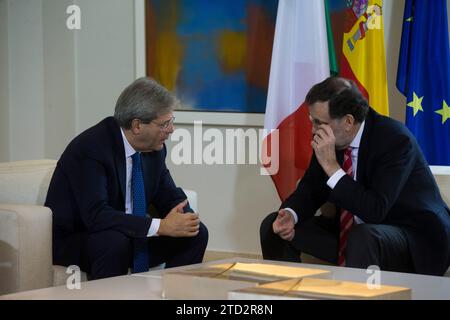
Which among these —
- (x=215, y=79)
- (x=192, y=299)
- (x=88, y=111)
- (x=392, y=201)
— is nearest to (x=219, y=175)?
(x=215, y=79)

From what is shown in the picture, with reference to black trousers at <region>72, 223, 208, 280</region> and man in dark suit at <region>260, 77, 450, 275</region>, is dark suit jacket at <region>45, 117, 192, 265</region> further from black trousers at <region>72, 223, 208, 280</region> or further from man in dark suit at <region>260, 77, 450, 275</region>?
man in dark suit at <region>260, 77, 450, 275</region>

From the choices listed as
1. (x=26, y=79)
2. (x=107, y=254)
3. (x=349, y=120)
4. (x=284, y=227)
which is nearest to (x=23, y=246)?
(x=107, y=254)

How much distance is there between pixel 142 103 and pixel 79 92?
2.26 metres

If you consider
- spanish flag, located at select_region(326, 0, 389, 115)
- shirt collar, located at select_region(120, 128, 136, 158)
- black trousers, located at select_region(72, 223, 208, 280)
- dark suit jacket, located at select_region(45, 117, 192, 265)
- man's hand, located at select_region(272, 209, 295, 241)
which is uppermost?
spanish flag, located at select_region(326, 0, 389, 115)

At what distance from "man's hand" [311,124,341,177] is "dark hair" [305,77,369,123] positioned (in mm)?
68

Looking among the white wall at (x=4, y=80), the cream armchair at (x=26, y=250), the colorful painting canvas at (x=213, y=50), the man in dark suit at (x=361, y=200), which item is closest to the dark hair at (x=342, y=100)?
the man in dark suit at (x=361, y=200)

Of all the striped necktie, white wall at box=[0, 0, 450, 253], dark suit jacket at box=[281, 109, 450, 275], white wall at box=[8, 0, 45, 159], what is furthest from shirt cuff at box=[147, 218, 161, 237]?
white wall at box=[8, 0, 45, 159]

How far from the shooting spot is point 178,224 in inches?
120

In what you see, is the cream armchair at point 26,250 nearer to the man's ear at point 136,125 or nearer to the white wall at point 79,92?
the man's ear at point 136,125

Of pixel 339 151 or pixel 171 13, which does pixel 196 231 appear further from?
pixel 171 13

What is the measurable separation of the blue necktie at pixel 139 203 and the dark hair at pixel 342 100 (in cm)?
73

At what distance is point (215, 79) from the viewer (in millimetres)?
4941

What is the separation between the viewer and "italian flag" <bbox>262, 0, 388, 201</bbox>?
412cm

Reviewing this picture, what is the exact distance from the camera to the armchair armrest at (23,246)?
2799 mm
